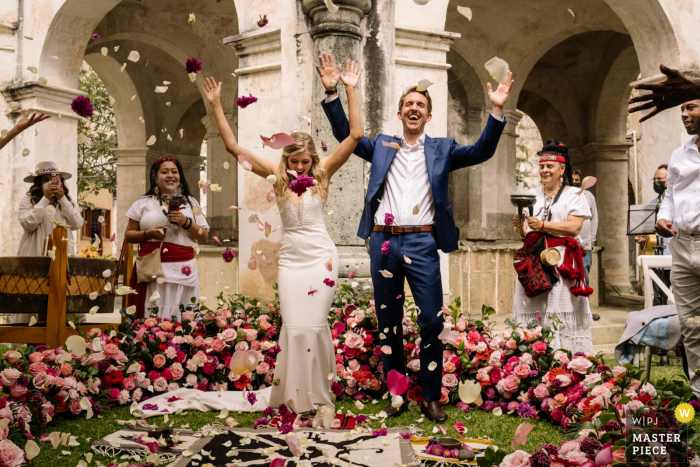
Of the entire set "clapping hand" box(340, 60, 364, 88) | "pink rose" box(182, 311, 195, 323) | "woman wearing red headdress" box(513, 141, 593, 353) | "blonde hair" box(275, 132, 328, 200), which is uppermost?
"clapping hand" box(340, 60, 364, 88)

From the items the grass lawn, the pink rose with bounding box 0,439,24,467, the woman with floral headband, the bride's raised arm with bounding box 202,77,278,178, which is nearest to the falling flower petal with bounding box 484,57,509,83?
the bride's raised arm with bounding box 202,77,278,178

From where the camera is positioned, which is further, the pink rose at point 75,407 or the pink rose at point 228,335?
the pink rose at point 228,335

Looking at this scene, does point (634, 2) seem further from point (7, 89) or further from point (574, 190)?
point (7, 89)

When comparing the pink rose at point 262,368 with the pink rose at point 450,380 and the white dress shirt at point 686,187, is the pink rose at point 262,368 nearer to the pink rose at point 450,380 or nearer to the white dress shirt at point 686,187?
the pink rose at point 450,380

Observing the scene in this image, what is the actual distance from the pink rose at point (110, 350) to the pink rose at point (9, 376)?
78 centimetres

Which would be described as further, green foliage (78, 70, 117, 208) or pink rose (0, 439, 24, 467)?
green foliage (78, 70, 117, 208)

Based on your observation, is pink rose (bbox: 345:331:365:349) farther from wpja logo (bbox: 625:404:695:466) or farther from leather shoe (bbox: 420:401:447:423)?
wpja logo (bbox: 625:404:695:466)

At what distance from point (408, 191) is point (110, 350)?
251cm

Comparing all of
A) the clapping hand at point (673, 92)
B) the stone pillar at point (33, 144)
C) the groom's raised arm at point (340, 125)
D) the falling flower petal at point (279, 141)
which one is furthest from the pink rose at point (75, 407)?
the stone pillar at point (33, 144)

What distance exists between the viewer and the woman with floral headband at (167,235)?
203 inches

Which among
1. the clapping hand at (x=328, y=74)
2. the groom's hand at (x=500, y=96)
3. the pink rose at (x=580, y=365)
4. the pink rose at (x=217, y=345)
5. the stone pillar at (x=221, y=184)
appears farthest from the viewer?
the stone pillar at (x=221, y=184)

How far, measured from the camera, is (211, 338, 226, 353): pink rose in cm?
485

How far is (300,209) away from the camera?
385 cm

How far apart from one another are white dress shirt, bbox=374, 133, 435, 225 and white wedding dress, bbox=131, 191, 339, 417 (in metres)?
0.44
